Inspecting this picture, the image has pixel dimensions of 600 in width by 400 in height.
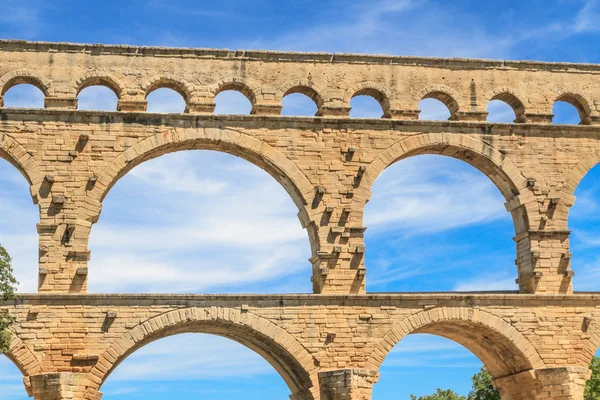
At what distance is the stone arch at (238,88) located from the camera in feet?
81.7

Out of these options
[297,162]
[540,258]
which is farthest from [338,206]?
[540,258]

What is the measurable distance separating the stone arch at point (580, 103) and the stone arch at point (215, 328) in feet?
30.2

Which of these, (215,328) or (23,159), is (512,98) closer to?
(215,328)

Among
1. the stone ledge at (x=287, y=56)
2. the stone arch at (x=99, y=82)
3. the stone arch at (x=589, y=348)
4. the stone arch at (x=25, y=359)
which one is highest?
the stone ledge at (x=287, y=56)

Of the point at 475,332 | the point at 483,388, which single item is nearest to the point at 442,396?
the point at 483,388

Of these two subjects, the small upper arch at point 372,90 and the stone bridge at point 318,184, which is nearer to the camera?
the stone bridge at point 318,184

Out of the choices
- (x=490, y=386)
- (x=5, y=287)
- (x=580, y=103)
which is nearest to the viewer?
(x=5, y=287)

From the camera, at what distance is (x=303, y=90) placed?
83.7 feet

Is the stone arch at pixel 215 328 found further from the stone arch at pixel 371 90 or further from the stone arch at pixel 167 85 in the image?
the stone arch at pixel 371 90

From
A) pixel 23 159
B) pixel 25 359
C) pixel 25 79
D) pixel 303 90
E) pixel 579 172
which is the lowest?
pixel 25 359

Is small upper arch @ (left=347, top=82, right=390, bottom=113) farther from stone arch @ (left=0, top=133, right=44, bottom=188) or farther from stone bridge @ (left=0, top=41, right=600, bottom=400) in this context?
stone arch @ (left=0, top=133, right=44, bottom=188)

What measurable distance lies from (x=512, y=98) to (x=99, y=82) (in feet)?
32.8

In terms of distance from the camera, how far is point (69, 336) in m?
22.6

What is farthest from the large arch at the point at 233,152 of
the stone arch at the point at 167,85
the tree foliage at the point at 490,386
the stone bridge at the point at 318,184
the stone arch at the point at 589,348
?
the tree foliage at the point at 490,386
